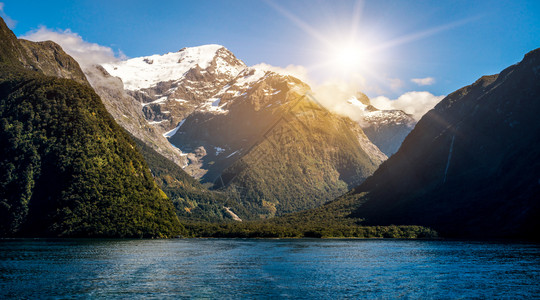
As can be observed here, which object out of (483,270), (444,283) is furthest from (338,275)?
(483,270)

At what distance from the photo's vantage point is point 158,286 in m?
82.6

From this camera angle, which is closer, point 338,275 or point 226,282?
point 226,282

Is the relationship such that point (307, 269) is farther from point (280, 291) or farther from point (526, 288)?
point (526, 288)

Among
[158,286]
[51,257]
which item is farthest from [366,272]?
[51,257]

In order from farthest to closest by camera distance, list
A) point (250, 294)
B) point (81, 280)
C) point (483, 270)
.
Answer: point (483, 270) < point (81, 280) < point (250, 294)

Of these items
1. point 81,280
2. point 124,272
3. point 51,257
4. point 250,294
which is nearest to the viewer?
point 250,294

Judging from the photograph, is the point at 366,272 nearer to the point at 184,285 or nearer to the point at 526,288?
the point at 526,288

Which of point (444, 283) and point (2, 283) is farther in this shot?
point (444, 283)

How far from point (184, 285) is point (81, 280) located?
21.2 meters

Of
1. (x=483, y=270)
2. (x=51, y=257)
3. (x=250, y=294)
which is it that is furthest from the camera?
(x=51, y=257)

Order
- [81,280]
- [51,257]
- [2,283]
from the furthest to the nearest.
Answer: [51,257]
[81,280]
[2,283]

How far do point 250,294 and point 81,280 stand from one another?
116 feet

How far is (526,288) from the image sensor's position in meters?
85.7

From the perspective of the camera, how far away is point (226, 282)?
88.5 meters
